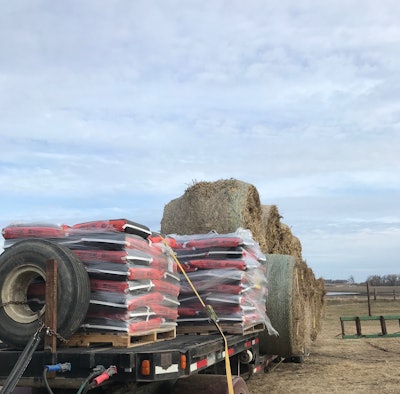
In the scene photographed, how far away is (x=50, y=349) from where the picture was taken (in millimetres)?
4289

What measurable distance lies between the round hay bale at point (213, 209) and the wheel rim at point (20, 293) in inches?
173

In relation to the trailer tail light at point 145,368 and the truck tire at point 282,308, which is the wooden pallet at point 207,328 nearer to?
the truck tire at point 282,308

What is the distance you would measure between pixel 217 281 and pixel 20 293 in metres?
2.67

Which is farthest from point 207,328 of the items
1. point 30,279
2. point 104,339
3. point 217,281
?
point 30,279

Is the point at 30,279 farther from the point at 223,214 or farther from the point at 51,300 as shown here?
the point at 223,214

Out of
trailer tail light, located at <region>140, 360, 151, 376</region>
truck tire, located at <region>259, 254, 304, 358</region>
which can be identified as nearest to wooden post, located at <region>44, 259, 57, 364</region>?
trailer tail light, located at <region>140, 360, 151, 376</region>

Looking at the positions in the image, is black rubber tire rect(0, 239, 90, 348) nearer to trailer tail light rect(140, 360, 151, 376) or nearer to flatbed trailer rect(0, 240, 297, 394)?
flatbed trailer rect(0, 240, 297, 394)

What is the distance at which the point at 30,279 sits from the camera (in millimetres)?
4707

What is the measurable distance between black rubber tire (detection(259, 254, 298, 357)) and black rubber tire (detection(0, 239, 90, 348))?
4.64 meters

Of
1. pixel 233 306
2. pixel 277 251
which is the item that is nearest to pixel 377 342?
pixel 277 251

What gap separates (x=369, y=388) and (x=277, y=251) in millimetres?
3737

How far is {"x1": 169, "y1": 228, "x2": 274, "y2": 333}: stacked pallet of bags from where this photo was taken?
6.62 meters

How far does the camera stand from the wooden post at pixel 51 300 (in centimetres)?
428

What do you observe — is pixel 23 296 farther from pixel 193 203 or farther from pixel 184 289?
pixel 193 203
